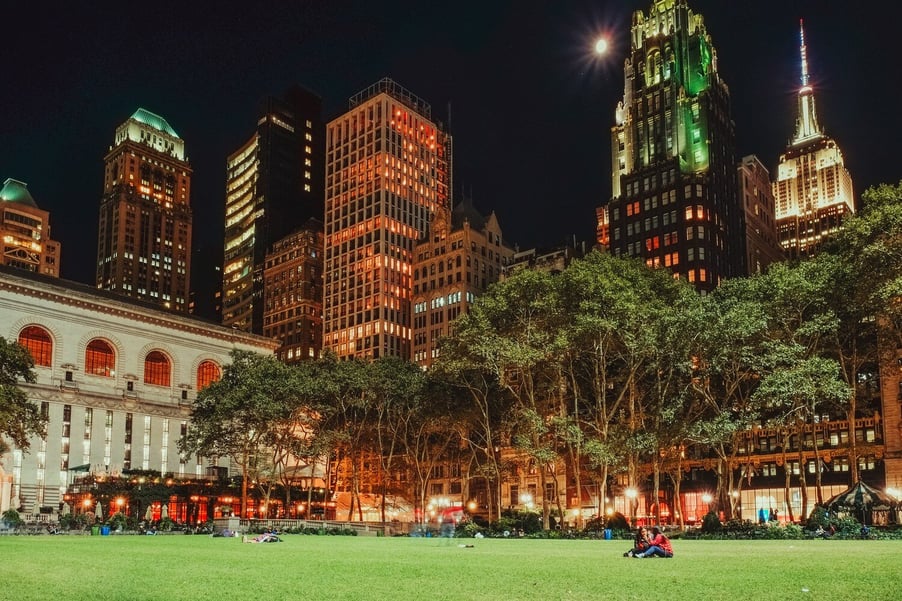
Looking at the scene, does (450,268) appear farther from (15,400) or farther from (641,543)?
(641,543)

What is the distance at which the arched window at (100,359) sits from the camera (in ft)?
338

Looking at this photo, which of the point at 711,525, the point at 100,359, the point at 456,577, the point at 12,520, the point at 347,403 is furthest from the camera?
the point at 100,359

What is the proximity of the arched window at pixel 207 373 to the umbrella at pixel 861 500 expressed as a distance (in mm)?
84109

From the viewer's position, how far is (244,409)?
77500 mm

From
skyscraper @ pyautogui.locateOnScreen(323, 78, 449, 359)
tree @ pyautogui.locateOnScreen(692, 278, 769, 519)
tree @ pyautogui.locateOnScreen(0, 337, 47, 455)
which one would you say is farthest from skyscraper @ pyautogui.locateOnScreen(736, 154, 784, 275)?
tree @ pyautogui.locateOnScreen(0, 337, 47, 455)

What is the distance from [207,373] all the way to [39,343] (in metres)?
23.3

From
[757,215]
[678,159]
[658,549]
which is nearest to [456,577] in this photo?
[658,549]

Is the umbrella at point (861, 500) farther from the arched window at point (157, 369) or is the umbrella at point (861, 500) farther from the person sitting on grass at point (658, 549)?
the arched window at point (157, 369)

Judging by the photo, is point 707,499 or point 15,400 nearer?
point 15,400

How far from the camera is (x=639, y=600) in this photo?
49.2ft

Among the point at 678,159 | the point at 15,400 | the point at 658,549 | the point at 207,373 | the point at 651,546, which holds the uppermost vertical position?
the point at 678,159

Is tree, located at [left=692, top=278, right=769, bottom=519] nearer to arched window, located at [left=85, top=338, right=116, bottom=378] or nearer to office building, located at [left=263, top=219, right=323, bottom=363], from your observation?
arched window, located at [left=85, top=338, right=116, bottom=378]

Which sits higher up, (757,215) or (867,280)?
(757,215)

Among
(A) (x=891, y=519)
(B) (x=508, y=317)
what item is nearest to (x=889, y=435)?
(A) (x=891, y=519)
